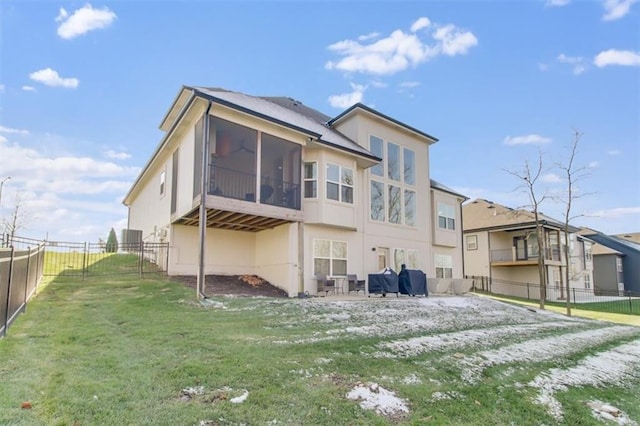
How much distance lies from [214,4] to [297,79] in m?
7.33

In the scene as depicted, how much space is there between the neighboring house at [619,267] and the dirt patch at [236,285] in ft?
122

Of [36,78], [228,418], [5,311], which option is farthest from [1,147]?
[228,418]

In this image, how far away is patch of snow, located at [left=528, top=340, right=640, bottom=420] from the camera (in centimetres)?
631

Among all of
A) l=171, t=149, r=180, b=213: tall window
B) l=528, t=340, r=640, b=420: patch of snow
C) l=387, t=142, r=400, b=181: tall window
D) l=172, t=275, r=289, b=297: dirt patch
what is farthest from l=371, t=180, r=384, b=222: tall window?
l=528, t=340, r=640, b=420: patch of snow

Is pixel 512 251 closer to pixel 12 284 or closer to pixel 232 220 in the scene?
pixel 232 220

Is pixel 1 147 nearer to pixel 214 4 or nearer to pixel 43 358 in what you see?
pixel 214 4

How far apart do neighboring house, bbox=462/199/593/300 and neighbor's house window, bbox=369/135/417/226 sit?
13.0 m

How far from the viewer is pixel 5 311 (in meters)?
6.58

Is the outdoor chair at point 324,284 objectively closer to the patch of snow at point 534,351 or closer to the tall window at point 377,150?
the tall window at point 377,150

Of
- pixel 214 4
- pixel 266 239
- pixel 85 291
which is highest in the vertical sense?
pixel 214 4

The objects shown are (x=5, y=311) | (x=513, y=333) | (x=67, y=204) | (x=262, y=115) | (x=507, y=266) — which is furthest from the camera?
(x=507, y=266)

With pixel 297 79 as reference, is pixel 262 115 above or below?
below

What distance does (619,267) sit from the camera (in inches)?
1528

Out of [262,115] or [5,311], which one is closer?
[5,311]
